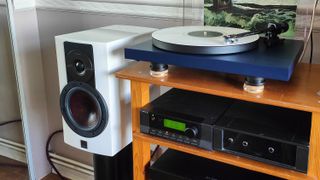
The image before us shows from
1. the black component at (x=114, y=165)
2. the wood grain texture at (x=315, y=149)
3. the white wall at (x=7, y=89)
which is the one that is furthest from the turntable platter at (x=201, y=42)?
the white wall at (x=7, y=89)

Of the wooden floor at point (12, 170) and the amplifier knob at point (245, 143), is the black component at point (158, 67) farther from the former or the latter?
the wooden floor at point (12, 170)

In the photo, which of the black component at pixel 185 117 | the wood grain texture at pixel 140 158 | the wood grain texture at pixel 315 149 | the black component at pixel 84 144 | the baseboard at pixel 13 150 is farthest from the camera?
the baseboard at pixel 13 150

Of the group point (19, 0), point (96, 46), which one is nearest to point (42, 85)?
point (19, 0)

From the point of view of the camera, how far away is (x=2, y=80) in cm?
189

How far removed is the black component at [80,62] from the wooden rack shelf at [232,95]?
127 mm

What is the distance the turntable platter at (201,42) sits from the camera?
908mm

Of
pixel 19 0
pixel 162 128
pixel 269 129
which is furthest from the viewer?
pixel 19 0

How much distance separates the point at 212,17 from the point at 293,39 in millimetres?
275

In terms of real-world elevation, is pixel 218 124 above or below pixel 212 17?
below

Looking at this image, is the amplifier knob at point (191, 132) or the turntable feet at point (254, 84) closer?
the turntable feet at point (254, 84)

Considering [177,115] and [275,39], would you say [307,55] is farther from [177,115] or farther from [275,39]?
[177,115]

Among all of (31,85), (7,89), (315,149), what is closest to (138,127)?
(315,149)

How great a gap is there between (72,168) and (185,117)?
1077mm

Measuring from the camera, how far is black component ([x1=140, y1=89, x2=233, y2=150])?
38.0 inches
